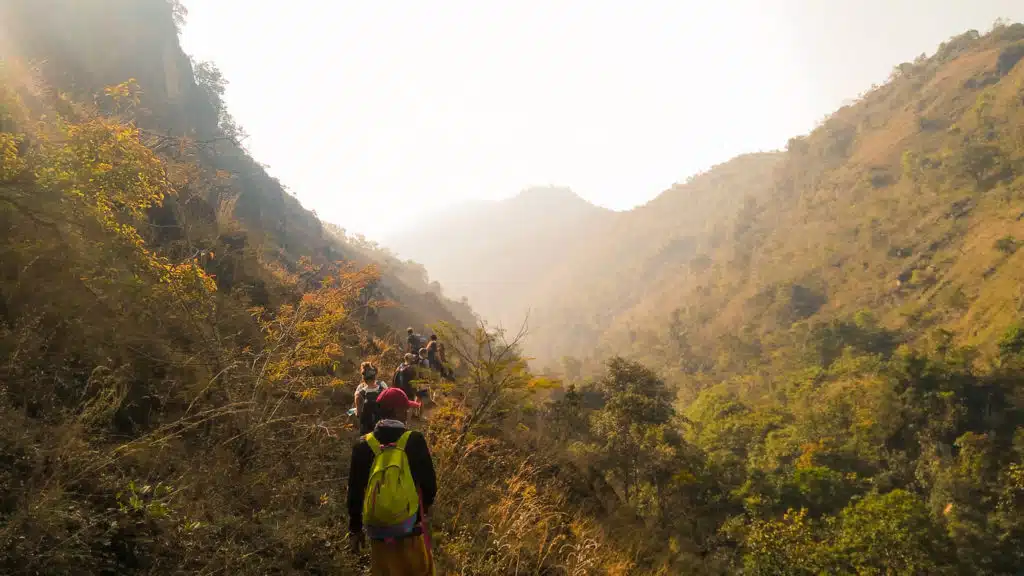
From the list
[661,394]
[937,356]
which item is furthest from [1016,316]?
[661,394]

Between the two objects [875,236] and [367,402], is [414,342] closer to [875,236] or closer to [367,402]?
[367,402]

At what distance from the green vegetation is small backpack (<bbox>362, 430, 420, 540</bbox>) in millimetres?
1063

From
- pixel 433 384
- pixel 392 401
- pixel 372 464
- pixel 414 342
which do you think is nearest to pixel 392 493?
pixel 372 464

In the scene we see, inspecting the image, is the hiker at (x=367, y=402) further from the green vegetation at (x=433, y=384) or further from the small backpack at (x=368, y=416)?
the green vegetation at (x=433, y=384)

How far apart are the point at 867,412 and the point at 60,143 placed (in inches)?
1216

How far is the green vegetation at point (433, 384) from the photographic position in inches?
138

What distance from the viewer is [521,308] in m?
144

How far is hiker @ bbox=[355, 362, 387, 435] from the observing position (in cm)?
540

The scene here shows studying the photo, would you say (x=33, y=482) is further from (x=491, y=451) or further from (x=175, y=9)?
(x=175, y=9)

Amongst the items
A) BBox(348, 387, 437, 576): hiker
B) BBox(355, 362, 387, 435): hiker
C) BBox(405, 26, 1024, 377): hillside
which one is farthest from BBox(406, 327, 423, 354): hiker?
BBox(405, 26, 1024, 377): hillside

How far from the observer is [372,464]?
2.96m

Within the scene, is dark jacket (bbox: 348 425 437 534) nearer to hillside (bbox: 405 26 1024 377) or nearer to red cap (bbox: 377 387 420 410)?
red cap (bbox: 377 387 420 410)

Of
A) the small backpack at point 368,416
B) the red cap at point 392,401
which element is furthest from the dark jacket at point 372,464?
the small backpack at point 368,416

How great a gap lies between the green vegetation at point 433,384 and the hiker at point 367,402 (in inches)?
10.9
